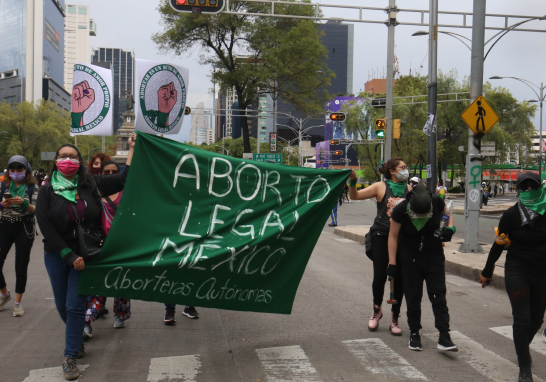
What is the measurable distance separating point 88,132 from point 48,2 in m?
161

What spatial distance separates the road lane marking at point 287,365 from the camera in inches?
185

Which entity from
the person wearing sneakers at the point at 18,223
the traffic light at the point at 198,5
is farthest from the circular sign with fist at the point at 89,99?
the traffic light at the point at 198,5

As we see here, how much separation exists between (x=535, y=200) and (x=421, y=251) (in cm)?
124

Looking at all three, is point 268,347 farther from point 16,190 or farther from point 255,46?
point 255,46

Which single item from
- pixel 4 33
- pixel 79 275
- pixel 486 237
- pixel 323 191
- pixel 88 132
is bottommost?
pixel 486 237

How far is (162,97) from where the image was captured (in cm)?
695

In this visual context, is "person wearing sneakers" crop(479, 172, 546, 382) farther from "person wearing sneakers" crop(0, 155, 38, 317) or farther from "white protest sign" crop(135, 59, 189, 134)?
"person wearing sneakers" crop(0, 155, 38, 317)

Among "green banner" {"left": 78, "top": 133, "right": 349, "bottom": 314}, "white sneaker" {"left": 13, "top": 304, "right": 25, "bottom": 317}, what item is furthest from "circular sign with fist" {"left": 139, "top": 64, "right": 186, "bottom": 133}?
"white sneaker" {"left": 13, "top": 304, "right": 25, "bottom": 317}

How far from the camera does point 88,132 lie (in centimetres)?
748

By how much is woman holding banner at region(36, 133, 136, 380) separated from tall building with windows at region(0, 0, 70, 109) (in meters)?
148

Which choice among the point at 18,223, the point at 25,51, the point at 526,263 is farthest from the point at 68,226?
the point at 25,51

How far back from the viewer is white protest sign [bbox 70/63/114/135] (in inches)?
295

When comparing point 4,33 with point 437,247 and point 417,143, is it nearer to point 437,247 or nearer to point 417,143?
point 417,143

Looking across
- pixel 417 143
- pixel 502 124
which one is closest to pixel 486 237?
pixel 417 143
